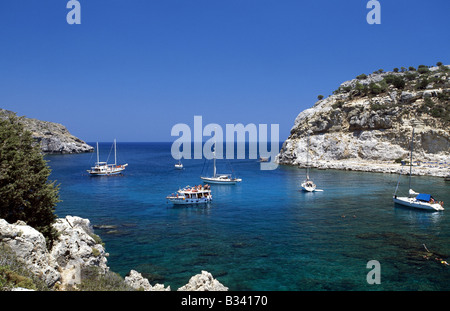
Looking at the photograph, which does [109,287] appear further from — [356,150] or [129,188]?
[356,150]

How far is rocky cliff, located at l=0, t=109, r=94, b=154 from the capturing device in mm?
152500

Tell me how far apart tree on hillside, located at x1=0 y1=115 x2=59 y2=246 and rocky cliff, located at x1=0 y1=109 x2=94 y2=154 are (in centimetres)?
14857

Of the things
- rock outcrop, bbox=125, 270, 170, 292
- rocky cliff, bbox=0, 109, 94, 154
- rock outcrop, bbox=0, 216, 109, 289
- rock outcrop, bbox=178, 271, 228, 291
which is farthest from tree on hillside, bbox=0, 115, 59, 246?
rocky cliff, bbox=0, 109, 94, 154

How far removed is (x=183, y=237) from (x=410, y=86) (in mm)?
93738

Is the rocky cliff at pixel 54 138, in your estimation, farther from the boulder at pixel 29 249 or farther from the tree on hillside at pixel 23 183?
the boulder at pixel 29 249

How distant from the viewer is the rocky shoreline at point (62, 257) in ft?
43.4

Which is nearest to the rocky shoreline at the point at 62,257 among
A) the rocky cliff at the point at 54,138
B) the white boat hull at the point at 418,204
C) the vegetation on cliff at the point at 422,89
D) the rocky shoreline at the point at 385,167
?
the white boat hull at the point at 418,204

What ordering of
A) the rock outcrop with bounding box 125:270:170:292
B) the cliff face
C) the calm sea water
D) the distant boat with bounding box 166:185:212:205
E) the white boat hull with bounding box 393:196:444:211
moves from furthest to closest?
the cliff face < the distant boat with bounding box 166:185:212:205 < the white boat hull with bounding box 393:196:444:211 < the calm sea water < the rock outcrop with bounding box 125:270:170:292

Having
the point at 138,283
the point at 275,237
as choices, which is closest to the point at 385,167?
the point at 275,237

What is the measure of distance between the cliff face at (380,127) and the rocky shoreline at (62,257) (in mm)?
72312

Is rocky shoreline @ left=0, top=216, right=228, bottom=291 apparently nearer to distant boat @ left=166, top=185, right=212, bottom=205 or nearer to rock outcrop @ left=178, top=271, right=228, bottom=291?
rock outcrop @ left=178, top=271, right=228, bottom=291

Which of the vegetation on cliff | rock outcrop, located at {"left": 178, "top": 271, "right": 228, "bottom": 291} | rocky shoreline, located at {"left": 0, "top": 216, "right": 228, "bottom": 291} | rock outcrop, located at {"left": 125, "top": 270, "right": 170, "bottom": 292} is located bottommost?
rock outcrop, located at {"left": 125, "top": 270, "right": 170, "bottom": 292}

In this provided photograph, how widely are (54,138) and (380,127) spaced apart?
151 m

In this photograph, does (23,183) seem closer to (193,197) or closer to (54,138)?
(193,197)
